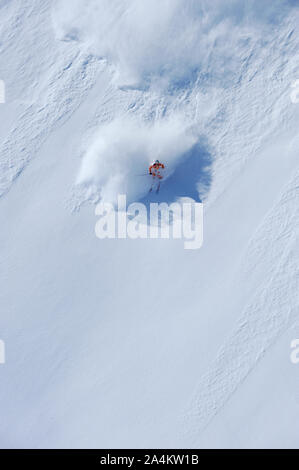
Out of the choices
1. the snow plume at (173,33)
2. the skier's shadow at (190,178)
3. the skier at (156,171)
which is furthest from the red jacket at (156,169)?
the snow plume at (173,33)

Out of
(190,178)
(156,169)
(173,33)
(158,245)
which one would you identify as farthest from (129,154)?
(173,33)

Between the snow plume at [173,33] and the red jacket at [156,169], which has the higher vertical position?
the snow plume at [173,33]

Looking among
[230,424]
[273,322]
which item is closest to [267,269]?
[273,322]

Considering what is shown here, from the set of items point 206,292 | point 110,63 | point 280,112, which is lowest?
point 206,292

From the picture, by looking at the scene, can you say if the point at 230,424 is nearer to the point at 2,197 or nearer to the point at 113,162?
the point at 113,162

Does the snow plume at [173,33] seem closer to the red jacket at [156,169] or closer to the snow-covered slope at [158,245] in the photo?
the snow-covered slope at [158,245]

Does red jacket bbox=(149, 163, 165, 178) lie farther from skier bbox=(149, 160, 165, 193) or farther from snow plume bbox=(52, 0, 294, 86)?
snow plume bbox=(52, 0, 294, 86)
